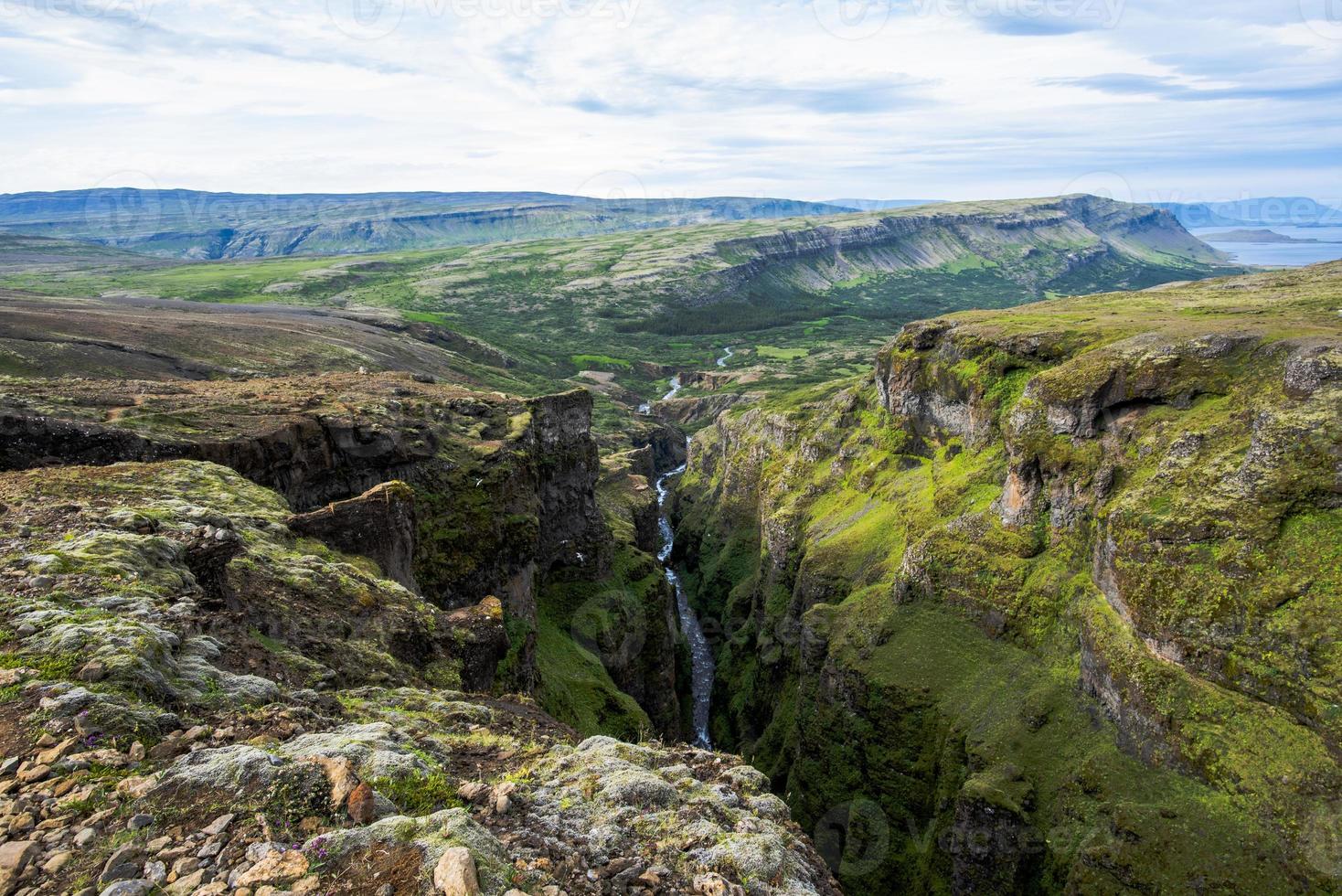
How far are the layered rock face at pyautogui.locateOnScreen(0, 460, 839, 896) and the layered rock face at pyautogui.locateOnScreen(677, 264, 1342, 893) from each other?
39.7 metres

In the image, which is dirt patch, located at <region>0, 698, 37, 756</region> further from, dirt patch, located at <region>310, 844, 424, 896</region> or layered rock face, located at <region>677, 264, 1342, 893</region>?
layered rock face, located at <region>677, 264, 1342, 893</region>

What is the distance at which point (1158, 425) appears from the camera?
192ft

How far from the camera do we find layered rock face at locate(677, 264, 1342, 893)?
42.9m

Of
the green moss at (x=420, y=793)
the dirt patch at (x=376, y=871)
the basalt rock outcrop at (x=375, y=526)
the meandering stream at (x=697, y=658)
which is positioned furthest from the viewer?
the meandering stream at (x=697, y=658)

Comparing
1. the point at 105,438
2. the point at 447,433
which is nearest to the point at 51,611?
the point at 105,438

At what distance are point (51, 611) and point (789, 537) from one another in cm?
9027

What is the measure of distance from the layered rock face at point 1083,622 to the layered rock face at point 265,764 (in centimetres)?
3969

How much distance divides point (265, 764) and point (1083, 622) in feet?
190

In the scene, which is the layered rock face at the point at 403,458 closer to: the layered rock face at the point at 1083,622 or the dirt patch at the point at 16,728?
the dirt patch at the point at 16,728

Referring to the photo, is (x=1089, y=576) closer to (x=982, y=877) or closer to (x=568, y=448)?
(x=982, y=877)

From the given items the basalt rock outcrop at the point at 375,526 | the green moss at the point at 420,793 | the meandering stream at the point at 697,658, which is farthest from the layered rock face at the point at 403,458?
the meandering stream at the point at 697,658

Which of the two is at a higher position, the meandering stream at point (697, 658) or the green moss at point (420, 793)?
the green moss at point (420, 793)

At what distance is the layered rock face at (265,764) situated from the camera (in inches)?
446

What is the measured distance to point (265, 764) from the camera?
13094 mm
